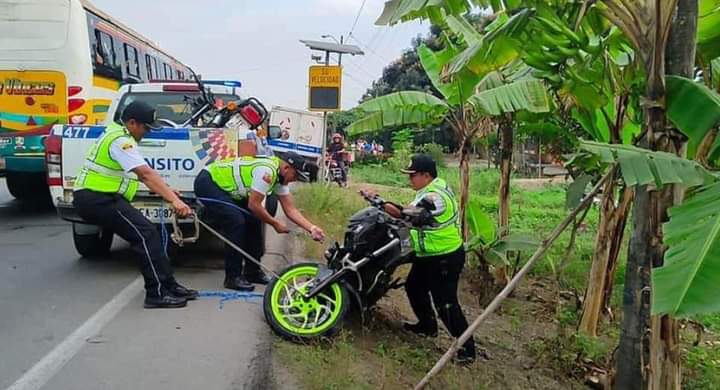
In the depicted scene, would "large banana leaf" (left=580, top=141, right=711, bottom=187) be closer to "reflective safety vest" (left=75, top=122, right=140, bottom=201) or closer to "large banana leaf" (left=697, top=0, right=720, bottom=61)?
"large banana leaf" (left=697, top=0, right=720, bottom=61)

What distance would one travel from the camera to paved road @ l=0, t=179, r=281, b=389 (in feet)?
14.0

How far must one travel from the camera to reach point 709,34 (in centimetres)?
454

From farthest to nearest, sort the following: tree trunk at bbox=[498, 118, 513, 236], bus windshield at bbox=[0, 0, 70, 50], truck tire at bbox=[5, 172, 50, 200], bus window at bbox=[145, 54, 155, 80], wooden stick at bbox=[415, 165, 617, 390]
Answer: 1. bus window at bbox=[145, 54, 155, 80]
2. truck tire at bbox=[5, 172, 50, 200]
3. bus windshield at bbox=[0, 0, 70, 50]
4. tree trunk at bbox=[498, 118, 513, 236]
5. wooden stick at bbox=[415, 165, 617, 390]

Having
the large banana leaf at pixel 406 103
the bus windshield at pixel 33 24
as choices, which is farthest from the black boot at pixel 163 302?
the bus windshield at pixel 33 24

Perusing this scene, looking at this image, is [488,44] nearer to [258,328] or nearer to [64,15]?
[258,328]

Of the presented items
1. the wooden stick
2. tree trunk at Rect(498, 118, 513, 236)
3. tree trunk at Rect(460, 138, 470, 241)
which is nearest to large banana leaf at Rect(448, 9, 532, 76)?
the wooden stick

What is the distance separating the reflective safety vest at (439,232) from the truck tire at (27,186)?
8.88 m

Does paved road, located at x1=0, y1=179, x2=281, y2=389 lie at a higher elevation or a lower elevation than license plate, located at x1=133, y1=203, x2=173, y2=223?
lower

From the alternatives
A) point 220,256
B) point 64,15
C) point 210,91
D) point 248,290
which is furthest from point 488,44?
point 64,15

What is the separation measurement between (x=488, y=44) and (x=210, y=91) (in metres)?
5.61

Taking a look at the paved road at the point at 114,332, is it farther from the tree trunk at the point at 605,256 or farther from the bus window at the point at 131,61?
the bus window at the point at 131,61

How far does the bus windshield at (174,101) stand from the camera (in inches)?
353

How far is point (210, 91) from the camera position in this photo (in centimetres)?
891

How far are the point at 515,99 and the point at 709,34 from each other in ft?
5.79
